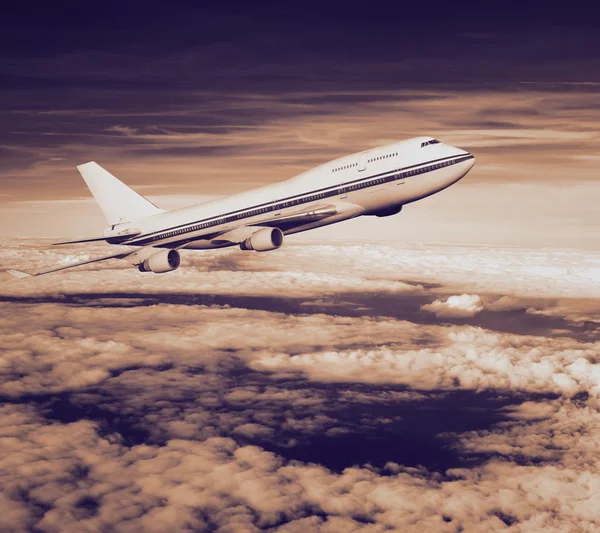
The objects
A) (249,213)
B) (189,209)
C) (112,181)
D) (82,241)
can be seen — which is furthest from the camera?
(112,181)

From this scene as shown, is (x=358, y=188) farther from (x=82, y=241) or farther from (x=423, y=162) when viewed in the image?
(x=82, y=241)

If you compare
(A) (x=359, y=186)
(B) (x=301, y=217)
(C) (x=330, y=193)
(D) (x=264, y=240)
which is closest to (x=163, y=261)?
(D) (x=264, y=240)

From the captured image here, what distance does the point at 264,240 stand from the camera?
64.8m

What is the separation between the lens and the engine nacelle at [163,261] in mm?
68625

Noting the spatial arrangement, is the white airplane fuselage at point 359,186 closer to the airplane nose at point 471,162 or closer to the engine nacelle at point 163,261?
the airplane nose at point 471,162

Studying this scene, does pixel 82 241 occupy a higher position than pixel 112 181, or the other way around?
pixel 112 181

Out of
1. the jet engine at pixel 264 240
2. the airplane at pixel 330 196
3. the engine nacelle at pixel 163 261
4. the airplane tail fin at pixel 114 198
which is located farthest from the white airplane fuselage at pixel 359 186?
the airplane tail fin at pixel 114 198

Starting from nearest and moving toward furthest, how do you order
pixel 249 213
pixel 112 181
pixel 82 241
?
pixel 82 241 → pixel 249 213 → pixel 112 181

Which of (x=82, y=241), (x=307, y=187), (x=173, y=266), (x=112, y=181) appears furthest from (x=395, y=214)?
(x=112, y=181)

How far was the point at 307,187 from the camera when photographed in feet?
237

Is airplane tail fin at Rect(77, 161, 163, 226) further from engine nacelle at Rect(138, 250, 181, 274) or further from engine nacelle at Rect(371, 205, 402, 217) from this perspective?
engine nacelle at Rect(371, 205, 402, 217)

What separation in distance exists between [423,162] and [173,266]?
31.0 metres

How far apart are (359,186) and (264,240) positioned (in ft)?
43.3

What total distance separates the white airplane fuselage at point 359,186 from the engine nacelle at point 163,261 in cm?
472
